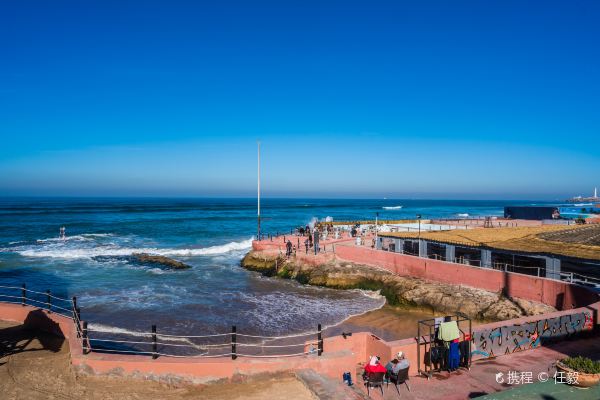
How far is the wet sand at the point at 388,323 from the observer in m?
16.0

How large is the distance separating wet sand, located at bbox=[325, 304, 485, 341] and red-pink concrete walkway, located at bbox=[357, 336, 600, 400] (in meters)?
5.26

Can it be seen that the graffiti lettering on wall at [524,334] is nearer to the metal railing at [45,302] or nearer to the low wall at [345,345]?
the low wall at [345,345]

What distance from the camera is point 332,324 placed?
56.2 feet

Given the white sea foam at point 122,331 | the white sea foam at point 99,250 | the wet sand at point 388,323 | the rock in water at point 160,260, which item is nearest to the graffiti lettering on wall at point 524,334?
the wet sand at point 388,323

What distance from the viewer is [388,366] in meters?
9.27

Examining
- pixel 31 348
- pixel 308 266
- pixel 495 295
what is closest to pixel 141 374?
pixel 31 348

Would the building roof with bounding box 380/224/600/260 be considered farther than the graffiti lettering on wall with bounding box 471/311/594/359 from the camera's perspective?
Yes

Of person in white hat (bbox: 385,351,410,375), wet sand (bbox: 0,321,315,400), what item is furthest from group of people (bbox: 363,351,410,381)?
wet sand (bbox: 0,321,315,400)

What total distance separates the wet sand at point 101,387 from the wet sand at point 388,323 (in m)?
8.10

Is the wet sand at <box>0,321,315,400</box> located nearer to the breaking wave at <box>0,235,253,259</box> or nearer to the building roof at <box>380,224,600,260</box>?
the building roof at <box>380,224,600,260</box>

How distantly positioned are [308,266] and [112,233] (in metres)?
38.5

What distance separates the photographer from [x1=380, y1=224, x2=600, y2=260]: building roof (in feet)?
54.5

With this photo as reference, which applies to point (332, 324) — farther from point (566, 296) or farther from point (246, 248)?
point (246, 248)

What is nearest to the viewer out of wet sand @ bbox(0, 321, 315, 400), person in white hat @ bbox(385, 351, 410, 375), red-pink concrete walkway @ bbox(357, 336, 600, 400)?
wet sand @ bbox(0, 321, 315, 400)
